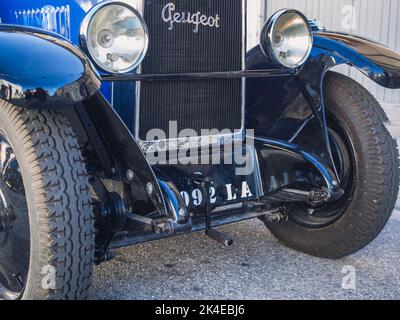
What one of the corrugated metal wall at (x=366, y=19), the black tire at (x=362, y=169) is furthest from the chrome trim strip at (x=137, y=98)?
the corrugated metal wall at (x=366, y=19)

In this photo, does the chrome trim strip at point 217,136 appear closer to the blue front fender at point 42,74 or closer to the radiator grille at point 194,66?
the radiator grille at point 194,66

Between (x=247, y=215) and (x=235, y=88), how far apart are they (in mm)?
683

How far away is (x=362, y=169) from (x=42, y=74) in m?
1.82

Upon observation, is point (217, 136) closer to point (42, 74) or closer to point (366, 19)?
point (42, 74)

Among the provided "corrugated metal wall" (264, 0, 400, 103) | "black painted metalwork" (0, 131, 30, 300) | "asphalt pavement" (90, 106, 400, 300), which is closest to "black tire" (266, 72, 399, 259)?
"asphalt pavement" (90, 106, 400, 300)

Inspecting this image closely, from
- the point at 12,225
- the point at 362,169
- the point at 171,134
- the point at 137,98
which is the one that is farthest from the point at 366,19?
the point at 12,225

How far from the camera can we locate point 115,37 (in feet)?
8.52

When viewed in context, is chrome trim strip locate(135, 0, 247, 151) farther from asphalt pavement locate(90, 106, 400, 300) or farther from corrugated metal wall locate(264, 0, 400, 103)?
corrugated metal wall locate(264, 0, 400, 103)

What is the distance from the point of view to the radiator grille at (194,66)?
2.86 m

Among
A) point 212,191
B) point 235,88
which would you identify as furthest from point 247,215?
point 235,88

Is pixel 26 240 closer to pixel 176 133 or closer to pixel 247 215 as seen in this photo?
pixel 176 133

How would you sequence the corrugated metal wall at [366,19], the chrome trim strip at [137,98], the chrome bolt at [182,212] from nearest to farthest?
1. the chrome bolt at [182,212]
2. the chrome trim strip at [137,98]
3. the corrugated metal wall at [366,19]

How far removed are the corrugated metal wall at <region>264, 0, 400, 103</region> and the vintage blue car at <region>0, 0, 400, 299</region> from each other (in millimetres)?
4377

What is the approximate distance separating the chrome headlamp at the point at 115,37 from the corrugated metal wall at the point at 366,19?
5.54m
